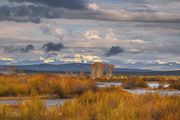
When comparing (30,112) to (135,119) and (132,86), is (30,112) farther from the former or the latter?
(132,86)

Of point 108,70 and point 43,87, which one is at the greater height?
point 43,87

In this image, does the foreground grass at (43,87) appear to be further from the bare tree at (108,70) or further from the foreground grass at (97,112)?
the bare tree at (108,70)

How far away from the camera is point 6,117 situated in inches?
715

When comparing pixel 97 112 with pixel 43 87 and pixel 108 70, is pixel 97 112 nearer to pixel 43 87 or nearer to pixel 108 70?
pixel 43 87

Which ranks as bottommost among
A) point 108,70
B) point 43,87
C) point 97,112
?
point 108,70

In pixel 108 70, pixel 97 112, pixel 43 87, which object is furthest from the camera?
pixel 108 70

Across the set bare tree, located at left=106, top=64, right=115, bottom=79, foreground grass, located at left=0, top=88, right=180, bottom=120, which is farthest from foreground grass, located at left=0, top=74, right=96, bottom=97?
bare tree, located at left=106, top=64, right=115, bottom=79

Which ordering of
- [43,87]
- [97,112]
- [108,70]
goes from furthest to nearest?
[108,70] → [43,87] → [97,112]

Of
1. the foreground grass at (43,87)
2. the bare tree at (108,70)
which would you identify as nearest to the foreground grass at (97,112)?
the foreground grass at (43,87)

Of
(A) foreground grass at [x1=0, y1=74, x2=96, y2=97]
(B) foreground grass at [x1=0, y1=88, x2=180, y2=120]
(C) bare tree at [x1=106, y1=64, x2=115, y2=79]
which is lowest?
(C) bare tree at [x1=106, y1=64, x2=115, y2=79]

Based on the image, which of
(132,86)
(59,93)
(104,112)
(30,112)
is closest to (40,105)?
(30,112)

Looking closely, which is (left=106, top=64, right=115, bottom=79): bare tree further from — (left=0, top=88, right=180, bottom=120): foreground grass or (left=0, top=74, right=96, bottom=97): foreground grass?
(left=0, top=88, right=180, bottom=120): foreground grass

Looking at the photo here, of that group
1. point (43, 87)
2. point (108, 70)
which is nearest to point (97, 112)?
point (43, 87)

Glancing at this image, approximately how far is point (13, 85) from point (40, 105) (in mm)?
32883
